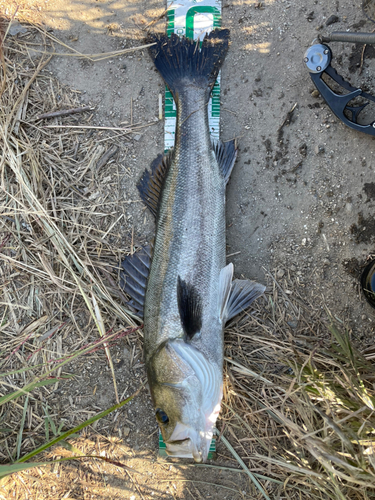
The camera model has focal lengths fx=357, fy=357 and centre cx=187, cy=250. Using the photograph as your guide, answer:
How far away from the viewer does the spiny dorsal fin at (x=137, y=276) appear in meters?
2.99

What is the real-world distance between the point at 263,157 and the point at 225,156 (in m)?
0.38

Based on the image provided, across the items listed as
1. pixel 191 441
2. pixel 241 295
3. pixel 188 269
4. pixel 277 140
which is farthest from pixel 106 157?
pixel 191 441

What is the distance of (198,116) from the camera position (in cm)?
299

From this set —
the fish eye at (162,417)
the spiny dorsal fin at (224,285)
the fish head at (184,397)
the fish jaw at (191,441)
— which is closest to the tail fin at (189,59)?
the spiny dorsal fin at (224,285)

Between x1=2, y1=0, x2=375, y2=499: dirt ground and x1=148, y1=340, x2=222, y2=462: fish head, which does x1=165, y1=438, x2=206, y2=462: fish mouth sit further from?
x1=2, y1=0, x2=375, y2=499: dirt ground

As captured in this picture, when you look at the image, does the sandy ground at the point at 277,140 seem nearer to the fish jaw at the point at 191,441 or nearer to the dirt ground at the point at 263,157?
the dirt ground at the point at 263,157

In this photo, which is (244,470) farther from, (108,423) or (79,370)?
(79,370)

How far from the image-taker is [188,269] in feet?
9.11

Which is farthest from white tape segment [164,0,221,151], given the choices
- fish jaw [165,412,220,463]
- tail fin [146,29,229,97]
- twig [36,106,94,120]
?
fish jaw [165,412,220,463]

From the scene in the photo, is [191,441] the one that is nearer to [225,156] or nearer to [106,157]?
[225,156]

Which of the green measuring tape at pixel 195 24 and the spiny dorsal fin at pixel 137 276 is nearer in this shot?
the spiny dorsal fin at pixel 137 276

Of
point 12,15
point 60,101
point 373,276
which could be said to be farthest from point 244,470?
point 12,15

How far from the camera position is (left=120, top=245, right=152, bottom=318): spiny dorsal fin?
2.99 metres

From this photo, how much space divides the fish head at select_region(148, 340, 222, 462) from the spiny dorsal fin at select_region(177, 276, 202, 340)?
124mm
